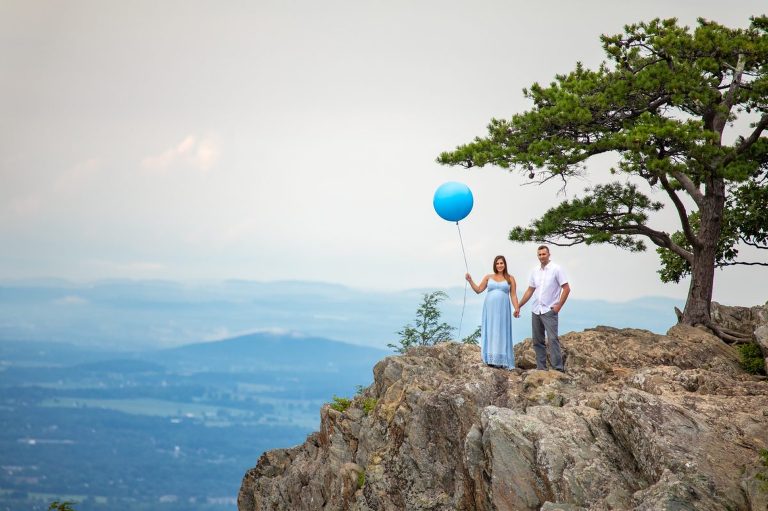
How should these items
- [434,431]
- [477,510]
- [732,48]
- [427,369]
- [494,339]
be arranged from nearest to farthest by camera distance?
[477,510] → [434,431] → [494,339] → [427,369] → [732,48]

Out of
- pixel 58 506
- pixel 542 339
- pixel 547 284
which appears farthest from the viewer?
pixel 58 506

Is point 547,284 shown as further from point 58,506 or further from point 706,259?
point 58,506

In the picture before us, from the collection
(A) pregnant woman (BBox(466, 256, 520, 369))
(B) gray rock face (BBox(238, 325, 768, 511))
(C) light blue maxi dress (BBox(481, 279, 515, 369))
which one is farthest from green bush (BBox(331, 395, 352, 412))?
(A) pregnant woman (BBox(466, 256, 520, 369))

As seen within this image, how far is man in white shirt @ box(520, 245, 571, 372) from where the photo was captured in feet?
80.7

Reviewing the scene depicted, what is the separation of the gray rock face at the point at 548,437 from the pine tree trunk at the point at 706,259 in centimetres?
196

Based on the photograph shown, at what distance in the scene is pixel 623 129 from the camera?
101 feet

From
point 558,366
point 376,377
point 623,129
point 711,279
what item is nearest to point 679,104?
point 623,129

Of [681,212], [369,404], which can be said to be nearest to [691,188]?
[681,212]

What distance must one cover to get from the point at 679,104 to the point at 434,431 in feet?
47.3

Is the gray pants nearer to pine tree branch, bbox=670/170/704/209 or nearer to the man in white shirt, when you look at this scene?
the man in white shirt

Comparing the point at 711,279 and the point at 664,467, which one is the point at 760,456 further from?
the point at 711,279

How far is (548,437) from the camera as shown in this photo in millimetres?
20062

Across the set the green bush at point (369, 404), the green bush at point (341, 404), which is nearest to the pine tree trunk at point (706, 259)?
the green bush at point (369, 404)

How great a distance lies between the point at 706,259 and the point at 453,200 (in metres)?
9.89
